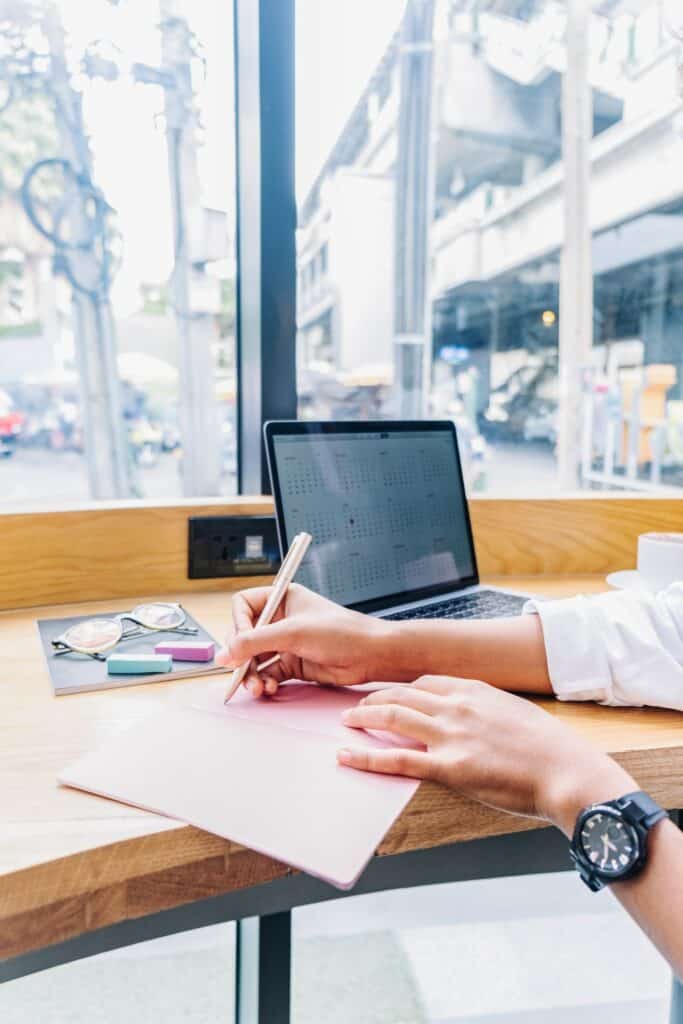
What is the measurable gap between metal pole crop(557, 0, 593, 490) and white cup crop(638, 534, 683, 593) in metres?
0.78

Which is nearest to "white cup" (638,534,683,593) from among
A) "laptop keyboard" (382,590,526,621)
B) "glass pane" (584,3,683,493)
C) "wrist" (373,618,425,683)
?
"laptop keyboard" (382,590,526,621)

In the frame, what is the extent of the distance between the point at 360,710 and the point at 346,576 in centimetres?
37

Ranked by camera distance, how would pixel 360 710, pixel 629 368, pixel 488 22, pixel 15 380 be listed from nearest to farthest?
pixel 360 710 → pixel 15 380 → pixel 488 22 → pixel 629 368

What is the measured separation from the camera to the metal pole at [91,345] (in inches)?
55.5

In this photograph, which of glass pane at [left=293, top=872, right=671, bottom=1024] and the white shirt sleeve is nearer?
the white shirt sleeve

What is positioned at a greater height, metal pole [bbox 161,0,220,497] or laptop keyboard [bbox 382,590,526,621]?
metal pole [bbox 161,0,220,497]

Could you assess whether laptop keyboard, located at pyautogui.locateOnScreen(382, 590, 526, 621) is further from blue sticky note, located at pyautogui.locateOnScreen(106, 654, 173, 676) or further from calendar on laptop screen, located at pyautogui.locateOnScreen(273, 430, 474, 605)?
blue sticky note, located at pyautogui.locateOnScreen(106, 654, 173, 676)

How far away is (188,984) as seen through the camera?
127 centimetres

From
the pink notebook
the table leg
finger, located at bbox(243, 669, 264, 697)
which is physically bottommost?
the table leg

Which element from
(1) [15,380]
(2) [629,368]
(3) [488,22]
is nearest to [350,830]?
(1) [15,380]

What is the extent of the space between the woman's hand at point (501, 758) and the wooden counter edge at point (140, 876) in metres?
0.02

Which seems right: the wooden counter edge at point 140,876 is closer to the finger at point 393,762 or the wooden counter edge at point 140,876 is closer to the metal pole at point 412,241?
the finger at point 393,762

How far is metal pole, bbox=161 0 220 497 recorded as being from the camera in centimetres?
147

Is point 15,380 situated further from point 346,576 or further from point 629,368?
point 629,368
